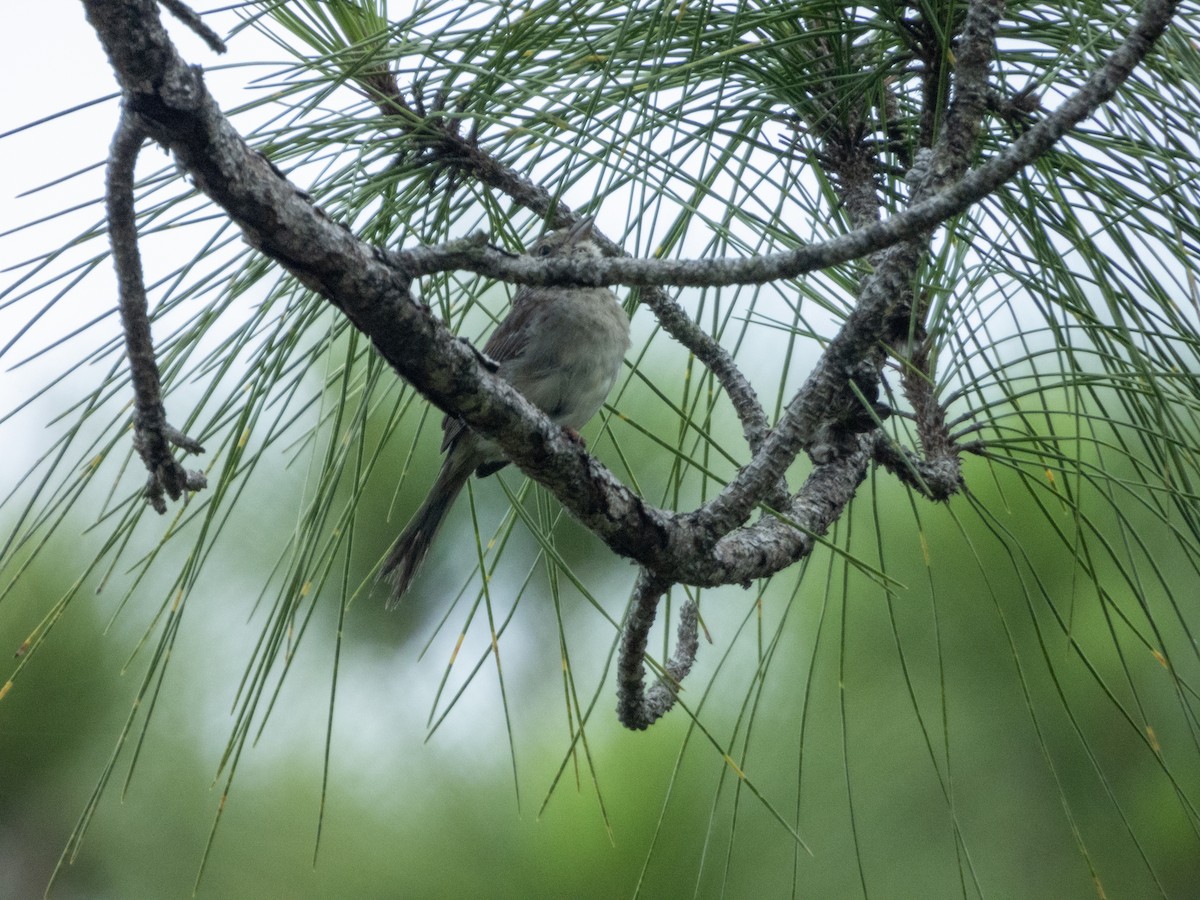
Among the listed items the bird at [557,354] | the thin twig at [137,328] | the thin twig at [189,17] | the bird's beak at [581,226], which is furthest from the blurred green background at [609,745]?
the thin twig at [189,17]

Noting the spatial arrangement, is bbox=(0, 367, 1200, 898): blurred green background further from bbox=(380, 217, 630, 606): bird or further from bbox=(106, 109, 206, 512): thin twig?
bbox=(106, 109, 206, 512): thin twig

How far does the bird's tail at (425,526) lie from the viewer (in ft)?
4.97

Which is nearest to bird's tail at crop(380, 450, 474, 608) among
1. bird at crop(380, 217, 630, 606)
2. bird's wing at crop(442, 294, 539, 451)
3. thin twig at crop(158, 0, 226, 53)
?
bird at crop(380, 217, 630, 606)

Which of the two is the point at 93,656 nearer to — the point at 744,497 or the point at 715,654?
the point at 715,654

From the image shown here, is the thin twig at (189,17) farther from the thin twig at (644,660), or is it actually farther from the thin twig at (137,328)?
the thin twig at (644,660)

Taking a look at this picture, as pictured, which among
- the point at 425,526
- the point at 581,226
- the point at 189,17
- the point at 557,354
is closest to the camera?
the point at 189,17

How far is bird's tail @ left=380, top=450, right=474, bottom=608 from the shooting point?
59.7 inches

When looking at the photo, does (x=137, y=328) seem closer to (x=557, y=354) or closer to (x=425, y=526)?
(x=425, y=526)

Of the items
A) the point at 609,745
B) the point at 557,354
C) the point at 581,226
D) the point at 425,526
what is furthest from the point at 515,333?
the point at 581,226

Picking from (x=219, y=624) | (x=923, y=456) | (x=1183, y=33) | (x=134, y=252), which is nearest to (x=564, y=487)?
(x=134, y=252)

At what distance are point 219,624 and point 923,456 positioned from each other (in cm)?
123

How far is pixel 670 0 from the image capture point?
0.86 m

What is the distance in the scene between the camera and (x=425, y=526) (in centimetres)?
153

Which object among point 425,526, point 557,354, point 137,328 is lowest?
point 137,328
